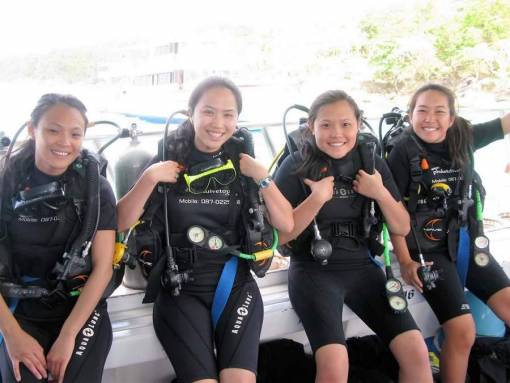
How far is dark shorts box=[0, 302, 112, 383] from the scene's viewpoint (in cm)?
142

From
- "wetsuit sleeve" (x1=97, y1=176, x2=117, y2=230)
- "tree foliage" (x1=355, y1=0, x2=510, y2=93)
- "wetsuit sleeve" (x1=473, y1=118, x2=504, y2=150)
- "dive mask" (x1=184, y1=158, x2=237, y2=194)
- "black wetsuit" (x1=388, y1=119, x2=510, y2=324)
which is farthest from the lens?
"tree foliage" (x1=355, y1=0, x2=510, y2=93)

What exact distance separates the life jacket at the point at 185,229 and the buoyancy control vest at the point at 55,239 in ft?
0.66

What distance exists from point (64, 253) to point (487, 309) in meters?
2.07

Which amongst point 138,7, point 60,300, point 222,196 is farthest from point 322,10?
point 60,300

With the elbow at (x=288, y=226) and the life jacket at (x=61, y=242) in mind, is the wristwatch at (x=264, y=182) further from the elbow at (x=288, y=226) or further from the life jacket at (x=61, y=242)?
the life jacket at (x=61, y=242)

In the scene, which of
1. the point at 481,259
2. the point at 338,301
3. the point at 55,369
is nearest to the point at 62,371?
the point at 55,369

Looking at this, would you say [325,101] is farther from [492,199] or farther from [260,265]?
[492,199]

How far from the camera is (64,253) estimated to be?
154cm

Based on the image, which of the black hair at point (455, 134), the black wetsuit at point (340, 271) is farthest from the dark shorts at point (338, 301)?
the black hair at point (455, 134)

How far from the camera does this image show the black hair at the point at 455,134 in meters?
2.11

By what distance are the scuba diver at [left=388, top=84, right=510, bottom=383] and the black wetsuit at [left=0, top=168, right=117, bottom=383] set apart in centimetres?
130

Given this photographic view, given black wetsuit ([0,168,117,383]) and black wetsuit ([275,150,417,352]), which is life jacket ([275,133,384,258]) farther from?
black wetsuit ([0,168,117,383])

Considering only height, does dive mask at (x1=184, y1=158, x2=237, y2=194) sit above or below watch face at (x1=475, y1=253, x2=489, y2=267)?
above

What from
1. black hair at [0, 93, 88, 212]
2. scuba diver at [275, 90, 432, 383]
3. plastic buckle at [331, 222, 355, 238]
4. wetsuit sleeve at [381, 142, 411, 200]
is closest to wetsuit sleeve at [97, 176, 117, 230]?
black hair at [0, 93, 88, 212]
